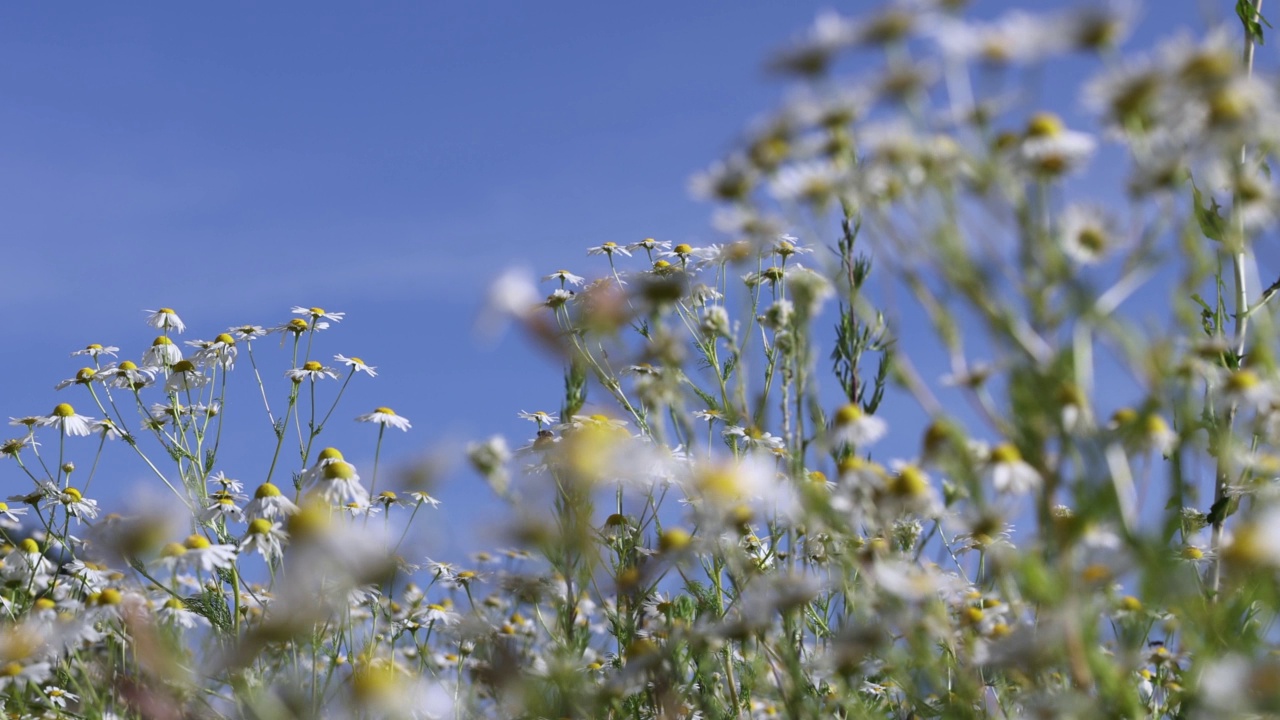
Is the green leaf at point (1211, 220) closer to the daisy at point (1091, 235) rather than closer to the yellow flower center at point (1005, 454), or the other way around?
the daisy at point (1091, 235)

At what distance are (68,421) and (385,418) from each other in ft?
5.69

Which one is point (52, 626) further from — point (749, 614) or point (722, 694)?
point (749, 614)

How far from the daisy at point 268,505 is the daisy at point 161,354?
6.15 ft

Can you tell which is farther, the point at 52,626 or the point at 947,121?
the point at 52,626

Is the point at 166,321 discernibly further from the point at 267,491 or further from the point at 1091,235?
the point at 1091,235

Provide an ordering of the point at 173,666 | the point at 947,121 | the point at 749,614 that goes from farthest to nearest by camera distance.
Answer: the point at 173,666
the point at 749,614
the point at 947,121

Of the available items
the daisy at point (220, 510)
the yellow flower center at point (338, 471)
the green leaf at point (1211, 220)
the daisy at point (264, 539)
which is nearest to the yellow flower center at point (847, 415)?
the green leaf at point (1211, 220)

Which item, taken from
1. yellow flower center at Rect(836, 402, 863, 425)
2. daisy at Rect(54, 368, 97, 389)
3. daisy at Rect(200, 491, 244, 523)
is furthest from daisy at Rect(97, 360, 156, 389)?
yellow flower center at Rect(836, 402, 863, 425)

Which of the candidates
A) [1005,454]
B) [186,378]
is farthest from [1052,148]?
[186,378]

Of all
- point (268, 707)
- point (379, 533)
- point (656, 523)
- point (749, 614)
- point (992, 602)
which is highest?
point (656, 523)

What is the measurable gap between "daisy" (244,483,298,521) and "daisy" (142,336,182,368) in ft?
6.15

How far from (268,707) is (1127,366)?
1.81 meters

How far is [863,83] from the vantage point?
79.5 inches

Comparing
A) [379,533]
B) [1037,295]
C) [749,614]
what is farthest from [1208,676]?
[379,533]
